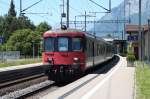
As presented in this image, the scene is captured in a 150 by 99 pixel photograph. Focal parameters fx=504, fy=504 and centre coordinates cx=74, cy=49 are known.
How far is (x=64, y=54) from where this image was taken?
90.3 feet

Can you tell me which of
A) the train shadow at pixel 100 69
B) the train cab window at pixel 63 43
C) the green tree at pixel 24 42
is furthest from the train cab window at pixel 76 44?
the green tree at pixel 24 42

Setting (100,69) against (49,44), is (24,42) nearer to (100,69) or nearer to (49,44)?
(100,69)

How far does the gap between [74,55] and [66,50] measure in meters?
0.53

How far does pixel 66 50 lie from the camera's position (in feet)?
91.0

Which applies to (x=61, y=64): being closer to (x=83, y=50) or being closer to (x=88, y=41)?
(x=83, y=50)

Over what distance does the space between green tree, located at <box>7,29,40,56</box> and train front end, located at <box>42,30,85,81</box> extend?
7114 centimetres

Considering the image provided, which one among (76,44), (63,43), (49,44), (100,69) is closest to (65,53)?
(63,43)

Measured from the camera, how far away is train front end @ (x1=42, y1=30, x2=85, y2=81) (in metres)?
27.0

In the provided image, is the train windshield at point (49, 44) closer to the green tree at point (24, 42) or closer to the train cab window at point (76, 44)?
the train cab window at point (76, 44)

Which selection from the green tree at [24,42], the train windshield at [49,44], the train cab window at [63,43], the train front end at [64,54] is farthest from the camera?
the green tree at [24,42]

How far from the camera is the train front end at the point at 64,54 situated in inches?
1062

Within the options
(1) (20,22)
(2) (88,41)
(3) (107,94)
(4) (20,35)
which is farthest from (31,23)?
(3) (107,94)

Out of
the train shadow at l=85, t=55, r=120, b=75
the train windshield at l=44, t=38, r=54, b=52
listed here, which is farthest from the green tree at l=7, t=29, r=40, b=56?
the train windshield at l=44, t=38, r=54, b=52

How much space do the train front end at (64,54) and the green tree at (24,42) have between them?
71142mm
